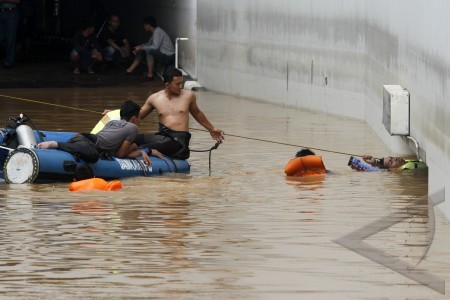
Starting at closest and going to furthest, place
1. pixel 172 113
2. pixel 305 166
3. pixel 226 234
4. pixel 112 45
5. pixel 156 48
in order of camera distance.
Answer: pixel 226 234, pixel 305 166, pixel 172 113, pixel 156 48, pixel 112 45

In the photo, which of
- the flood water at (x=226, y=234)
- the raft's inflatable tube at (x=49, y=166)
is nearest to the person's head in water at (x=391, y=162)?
the flood water at (x=226, y=234)

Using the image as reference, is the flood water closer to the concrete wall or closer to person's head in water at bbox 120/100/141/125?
person's head in water at bbox 120/100/141/125

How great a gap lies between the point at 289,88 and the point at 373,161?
27.8 feet

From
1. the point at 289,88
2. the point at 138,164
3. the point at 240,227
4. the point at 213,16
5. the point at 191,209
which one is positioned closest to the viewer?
the point at 240,227

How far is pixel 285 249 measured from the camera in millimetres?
11633

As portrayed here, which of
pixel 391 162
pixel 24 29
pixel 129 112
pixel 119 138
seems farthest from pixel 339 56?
pixel 24 29

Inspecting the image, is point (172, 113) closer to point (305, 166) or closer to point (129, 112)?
point (129, 112)

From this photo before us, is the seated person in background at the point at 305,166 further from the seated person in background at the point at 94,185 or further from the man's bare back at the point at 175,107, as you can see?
the seated person in background at the point at 94,185

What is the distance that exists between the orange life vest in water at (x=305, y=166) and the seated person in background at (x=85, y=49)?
563 inches

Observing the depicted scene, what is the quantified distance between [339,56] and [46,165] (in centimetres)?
859

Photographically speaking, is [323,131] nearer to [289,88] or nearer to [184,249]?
[289,88]

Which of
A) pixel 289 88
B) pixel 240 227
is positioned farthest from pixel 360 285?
pixel 289 88

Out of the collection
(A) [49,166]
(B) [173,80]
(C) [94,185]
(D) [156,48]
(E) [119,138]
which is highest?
(B) [173,80]

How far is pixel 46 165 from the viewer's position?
52.1 feet
